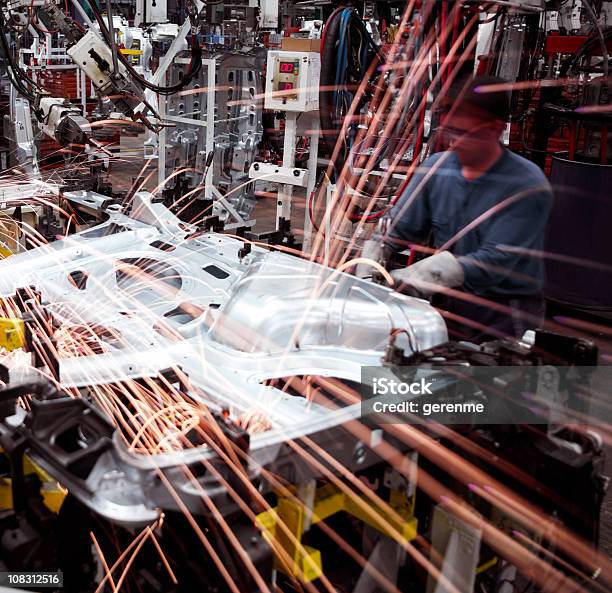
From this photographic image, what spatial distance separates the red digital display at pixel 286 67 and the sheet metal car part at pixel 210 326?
97.8 inches

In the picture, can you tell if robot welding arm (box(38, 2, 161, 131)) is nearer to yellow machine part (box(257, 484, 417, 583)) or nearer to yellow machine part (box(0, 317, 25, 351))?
yellow machine part (box(0, 317, 25, 351))

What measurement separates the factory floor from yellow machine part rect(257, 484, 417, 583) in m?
1.41

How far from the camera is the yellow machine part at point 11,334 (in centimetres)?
240

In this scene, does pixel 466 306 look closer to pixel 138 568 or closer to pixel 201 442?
Result: pixel 201 442

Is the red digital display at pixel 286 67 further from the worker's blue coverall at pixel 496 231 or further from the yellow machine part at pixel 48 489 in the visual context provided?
the yellow machine part at pixel 48 489

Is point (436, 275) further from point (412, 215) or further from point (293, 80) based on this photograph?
point (293, 80)

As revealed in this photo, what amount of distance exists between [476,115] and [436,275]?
2.27 feet

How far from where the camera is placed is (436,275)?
293cm

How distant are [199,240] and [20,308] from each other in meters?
1.16

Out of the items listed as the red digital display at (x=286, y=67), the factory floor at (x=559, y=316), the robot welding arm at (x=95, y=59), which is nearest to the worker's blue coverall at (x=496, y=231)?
the factory floor at (x=559, y=316)

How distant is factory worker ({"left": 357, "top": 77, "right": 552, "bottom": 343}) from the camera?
2.94 metres

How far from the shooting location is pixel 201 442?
2.15 m

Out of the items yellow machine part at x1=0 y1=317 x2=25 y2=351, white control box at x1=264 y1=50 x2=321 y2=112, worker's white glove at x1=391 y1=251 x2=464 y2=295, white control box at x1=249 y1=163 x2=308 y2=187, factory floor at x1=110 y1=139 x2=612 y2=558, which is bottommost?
factory floor at x1=110 y1=139 x2=612 y2=558

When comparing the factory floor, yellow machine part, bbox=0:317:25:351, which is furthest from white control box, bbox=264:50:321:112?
yellow machine part, bbox=0:317:25:351
